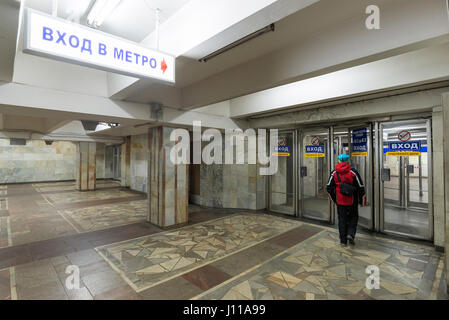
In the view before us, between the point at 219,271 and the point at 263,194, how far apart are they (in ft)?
15.1

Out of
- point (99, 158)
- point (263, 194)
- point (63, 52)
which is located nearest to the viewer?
point (63, 52)

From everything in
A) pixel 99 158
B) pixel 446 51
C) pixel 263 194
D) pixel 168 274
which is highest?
pixel 446 51

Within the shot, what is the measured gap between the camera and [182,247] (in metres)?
4.75

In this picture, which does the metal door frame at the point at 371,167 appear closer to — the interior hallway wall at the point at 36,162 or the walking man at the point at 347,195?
the walking man at the point at 347,195

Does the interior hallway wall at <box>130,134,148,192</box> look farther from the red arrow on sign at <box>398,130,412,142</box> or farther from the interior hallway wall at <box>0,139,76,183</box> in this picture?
the red arrow on sign at <box>398,130,412,142</box>

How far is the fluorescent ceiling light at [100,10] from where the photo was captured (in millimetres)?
2668

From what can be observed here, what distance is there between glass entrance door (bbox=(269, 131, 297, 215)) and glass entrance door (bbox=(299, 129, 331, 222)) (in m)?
0.29

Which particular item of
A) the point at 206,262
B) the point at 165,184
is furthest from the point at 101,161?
the point at 206,262

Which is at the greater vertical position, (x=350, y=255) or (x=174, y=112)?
(x=174, y=112)

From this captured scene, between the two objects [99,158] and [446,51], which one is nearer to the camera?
[446,51]

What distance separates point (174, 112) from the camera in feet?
19.1

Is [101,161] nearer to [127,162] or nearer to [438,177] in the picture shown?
[127,162]

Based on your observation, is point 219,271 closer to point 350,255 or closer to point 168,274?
point 168,274

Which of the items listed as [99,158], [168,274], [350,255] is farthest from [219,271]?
[99,158]
